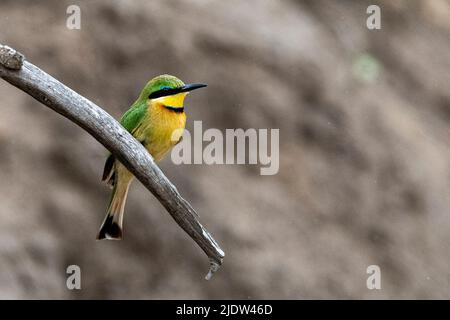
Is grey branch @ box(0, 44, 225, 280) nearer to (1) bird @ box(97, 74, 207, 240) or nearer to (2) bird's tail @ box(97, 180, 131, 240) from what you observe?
(1) bird @ box(97, 74, 207, 240)

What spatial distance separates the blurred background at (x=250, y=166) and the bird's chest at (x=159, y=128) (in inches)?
106

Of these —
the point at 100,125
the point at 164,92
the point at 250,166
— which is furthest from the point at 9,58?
the point at 250,166

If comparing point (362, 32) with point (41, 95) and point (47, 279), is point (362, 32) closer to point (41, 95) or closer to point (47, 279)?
point (47, 279)

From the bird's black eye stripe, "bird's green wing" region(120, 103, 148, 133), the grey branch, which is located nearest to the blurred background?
"bird's green wing" region(120, 103, 148, 133)

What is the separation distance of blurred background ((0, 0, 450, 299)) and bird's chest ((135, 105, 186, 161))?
2.68m

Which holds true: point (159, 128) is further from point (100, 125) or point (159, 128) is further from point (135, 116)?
point (100, 125)

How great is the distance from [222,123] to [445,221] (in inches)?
91.1

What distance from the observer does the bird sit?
3734mm

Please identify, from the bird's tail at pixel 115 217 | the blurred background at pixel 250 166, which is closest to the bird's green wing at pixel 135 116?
the bird's tail at pixel 115 217

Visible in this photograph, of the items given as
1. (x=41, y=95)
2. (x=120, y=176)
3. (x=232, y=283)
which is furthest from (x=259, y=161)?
(x=41, y=95)

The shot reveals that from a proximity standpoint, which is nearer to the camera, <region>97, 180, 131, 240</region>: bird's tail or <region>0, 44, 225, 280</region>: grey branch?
<region>0, 44, 225, 280</region>: grey branch

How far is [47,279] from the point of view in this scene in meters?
6.19

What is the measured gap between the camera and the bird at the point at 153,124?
147 inches

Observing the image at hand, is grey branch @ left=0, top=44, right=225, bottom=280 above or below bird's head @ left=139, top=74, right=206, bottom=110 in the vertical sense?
below
